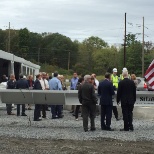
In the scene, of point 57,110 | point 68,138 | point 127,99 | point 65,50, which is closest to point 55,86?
point 57,110

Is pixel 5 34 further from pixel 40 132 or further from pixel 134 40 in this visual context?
pixel 40 132

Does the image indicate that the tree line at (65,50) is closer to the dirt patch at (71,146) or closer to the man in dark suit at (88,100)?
the man in dark suit at (88,100)

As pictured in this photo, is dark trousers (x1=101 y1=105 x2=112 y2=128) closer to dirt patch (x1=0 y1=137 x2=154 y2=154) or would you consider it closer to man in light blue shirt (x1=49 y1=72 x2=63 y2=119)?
dirt patch (x1=0 y1=137 x2=154 y2=154)

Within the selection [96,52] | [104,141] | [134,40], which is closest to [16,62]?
[104,141]

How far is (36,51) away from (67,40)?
8.96 meters

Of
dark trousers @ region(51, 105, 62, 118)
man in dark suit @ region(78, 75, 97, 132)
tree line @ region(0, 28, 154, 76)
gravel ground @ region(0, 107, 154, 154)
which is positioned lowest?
gravel ground @ region(0, 107, 154, 154)

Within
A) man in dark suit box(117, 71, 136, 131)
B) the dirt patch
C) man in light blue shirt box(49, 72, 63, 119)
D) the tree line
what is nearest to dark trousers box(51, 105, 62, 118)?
man in light blue shirt box(49, 72, 63, 119)

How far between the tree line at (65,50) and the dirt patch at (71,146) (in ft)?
300

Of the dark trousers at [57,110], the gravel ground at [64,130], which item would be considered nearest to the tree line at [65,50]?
the dark trousers at [57,110]

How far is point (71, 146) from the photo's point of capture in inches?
442

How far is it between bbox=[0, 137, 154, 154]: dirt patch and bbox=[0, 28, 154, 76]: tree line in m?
91.5

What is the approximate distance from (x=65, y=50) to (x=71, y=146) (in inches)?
4508

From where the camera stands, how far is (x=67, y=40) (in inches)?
5030

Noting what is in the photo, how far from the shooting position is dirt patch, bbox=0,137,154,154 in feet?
34.2
